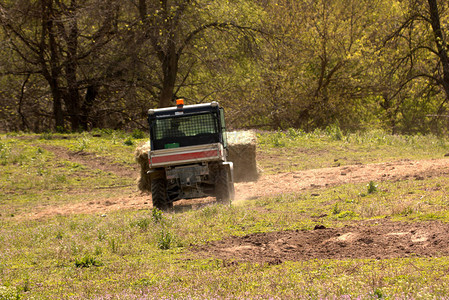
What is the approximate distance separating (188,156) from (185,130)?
55.9 inches

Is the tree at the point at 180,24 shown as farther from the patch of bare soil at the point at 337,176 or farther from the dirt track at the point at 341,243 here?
the dirt track at the point at 341,243

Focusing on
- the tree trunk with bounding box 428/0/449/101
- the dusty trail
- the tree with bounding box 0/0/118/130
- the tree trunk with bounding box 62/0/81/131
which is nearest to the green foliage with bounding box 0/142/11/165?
the dusty trail

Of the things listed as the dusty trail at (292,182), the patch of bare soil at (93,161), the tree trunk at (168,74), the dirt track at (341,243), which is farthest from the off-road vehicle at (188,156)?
the tree trunk at (168,74)

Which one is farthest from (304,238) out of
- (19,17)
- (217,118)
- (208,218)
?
(19,17)

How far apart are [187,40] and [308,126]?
12.8 metres

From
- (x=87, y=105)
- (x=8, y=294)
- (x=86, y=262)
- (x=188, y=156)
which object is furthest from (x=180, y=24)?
(x=8, y=294)

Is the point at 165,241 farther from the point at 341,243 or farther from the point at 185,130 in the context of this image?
the point at 185,130

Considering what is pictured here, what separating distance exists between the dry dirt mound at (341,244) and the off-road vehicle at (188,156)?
4.70 metres

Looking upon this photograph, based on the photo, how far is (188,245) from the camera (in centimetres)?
893

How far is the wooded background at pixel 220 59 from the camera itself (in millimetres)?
26141

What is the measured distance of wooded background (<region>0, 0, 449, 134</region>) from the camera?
2614cm

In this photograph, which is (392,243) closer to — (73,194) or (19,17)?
(73,194)

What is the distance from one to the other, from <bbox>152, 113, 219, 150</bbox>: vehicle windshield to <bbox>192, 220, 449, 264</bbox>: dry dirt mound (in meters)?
5.91

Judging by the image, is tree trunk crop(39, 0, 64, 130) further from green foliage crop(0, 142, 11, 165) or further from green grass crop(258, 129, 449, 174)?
green grass crop(258, 129, 449, 174)
